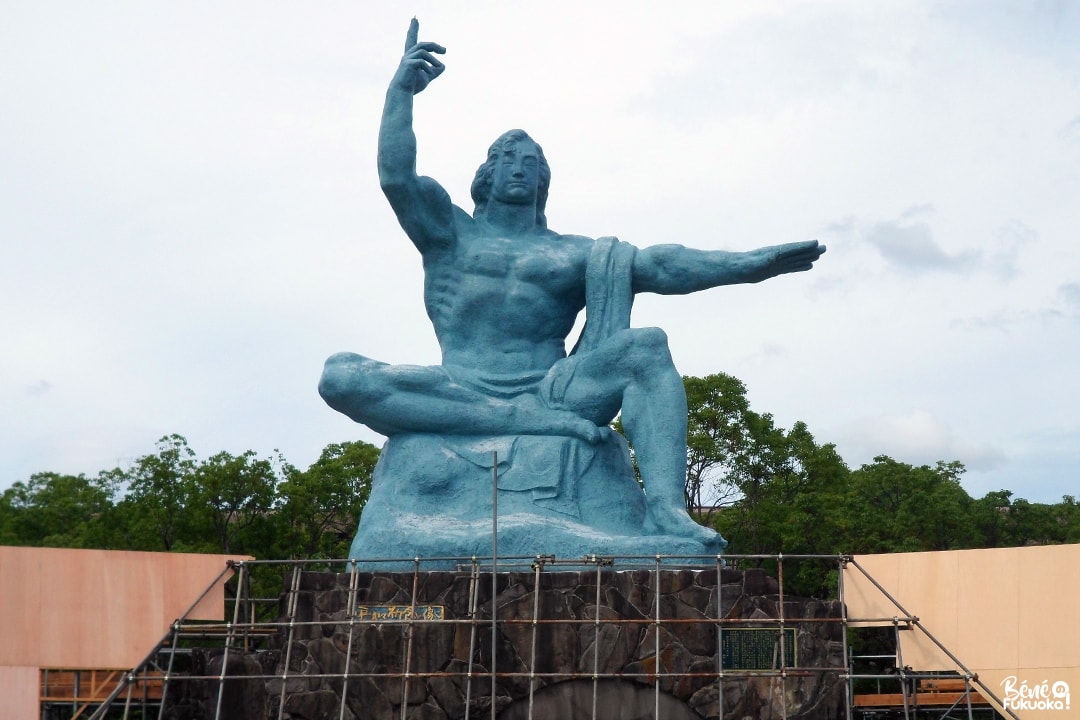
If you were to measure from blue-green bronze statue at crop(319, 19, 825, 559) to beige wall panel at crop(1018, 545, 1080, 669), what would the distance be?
81.7 inches

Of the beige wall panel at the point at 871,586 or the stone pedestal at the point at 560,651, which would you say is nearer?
the stone pedestal at the point at 560,651

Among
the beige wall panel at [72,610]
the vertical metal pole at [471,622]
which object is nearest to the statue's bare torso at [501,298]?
the vertical metal pole at [471,622]

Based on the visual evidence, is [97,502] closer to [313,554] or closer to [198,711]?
[313,554]

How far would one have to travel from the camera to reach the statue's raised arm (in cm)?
1107

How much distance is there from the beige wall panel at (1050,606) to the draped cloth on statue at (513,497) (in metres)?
2.17

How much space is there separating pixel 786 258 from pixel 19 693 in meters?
5.92

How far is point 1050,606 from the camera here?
34.1 feet

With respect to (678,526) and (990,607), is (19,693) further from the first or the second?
(990,607)

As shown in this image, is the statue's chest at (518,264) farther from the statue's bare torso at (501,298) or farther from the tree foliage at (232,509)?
the tree foliage at (232,509)

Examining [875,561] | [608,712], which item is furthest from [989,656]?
[608,712]

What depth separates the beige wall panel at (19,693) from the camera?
1044 cm

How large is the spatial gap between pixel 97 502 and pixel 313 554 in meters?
3.60

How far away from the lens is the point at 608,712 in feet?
30.9

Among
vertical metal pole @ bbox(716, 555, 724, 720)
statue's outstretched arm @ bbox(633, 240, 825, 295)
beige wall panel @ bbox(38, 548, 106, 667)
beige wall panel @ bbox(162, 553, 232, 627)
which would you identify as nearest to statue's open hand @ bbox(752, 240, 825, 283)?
statue's outstretched arm @ bbox(633, 240, 825, 295)
